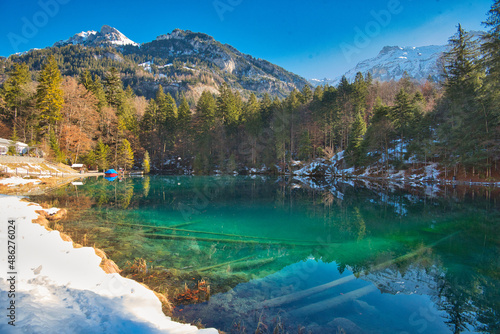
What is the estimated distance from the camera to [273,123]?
55719 mm

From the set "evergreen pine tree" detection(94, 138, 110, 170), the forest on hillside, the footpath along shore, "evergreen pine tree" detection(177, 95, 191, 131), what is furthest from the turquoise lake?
"evergreen pine tree" detection(177, 95, 191, 131)

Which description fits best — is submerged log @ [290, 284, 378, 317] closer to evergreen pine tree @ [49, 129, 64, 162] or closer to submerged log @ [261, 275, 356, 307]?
submerged log @ [261, 275, 356, 307]

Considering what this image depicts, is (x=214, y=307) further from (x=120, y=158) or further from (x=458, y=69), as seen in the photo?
(x=120, y=158)

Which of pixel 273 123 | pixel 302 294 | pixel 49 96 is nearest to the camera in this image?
pixel 302 294

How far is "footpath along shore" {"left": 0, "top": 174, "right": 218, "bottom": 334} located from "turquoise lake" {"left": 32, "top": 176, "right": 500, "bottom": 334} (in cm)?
101

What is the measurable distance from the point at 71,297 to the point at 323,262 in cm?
705

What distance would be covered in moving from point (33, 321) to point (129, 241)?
22.8 ft

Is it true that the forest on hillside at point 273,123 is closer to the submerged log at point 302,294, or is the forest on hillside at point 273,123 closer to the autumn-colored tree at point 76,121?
the autumn-colored tree at point 76,121

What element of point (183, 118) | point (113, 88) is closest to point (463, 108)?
point (183, 118)

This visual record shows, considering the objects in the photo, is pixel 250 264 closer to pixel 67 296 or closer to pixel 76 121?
pixel 67 296

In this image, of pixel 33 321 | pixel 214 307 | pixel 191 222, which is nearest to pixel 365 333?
pixel 214 307

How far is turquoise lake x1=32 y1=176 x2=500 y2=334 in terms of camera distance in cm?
493

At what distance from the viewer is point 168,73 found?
607 ft

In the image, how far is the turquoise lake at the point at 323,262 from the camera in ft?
16.2
